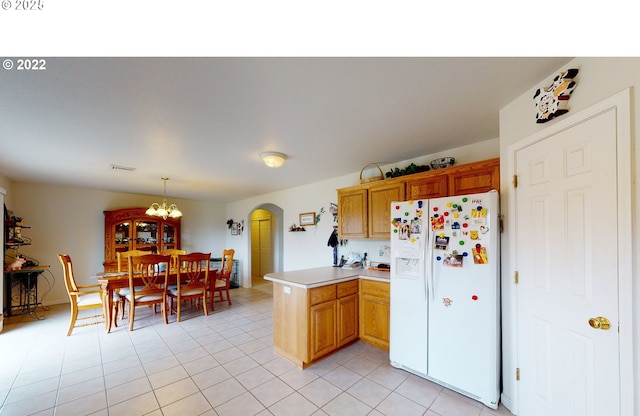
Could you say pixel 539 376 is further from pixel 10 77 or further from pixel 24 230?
pixel 24 230

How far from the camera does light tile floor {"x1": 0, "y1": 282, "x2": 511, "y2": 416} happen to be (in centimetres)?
186

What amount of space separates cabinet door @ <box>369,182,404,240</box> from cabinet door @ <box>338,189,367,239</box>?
104 mm

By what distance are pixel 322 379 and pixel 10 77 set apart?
3.09 metres

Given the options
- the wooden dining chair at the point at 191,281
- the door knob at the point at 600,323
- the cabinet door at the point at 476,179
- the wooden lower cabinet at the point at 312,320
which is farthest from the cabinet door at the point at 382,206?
the wooden dining chair at the point at 191,281

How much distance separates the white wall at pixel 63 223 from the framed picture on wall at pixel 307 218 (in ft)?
12.9

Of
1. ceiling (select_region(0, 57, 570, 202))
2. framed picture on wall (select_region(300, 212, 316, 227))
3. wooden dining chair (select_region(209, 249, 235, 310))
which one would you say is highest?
ceiling (select_region(0, 57, 570, 202))

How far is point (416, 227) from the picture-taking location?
7.59 feet

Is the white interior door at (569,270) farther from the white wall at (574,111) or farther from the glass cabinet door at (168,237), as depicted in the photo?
the glass cabinet door at (168,237)

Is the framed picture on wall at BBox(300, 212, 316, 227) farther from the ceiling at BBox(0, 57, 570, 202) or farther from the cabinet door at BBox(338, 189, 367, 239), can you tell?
the ceiling at BBox(0, 57, 570, 202)

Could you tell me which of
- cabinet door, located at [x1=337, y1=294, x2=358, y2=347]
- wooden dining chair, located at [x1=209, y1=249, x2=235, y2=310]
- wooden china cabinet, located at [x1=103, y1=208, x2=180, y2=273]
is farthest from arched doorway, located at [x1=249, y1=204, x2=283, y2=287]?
cabinet door, located at [x1=337, y1=294, x2=358, y2=347]

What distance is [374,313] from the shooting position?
2805mm

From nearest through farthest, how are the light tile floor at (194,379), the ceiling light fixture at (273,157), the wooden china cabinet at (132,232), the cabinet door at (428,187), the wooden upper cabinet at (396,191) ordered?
1. the light tile floor at (194,379)
2. the wooden upper cabinet at (396,191)
3. the cabinet door at (428,187)
4. the ceiling light fixture at (273,157)
5. the wooden china cabinet at (132,232)

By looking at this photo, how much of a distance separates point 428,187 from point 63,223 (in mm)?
6648

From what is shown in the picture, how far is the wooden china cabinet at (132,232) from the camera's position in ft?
16.9
